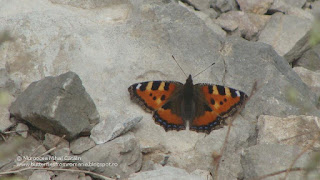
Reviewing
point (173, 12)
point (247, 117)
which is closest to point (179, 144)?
point (247, 117)

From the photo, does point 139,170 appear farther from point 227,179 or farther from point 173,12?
point 173,12

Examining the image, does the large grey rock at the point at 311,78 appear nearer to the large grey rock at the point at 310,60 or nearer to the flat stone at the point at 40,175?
the large grey rock at the point at 310,60

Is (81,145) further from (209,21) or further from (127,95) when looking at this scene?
(209,21)

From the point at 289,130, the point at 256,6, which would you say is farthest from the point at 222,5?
the point at 289,130

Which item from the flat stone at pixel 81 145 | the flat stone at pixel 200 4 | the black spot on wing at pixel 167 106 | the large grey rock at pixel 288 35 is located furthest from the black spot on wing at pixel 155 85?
the large grey rock at pixel 288 35

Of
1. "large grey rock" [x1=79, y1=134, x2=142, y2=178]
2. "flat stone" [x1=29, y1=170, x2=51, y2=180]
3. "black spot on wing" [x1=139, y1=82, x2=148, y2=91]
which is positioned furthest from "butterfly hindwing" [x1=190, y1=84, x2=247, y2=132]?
"flat stone" [x1=29, y1=170, x2=51, y2=180]

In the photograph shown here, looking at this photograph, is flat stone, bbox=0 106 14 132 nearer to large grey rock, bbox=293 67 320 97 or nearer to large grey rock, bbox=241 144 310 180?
large grey rock, bbox=241 144 310 180
